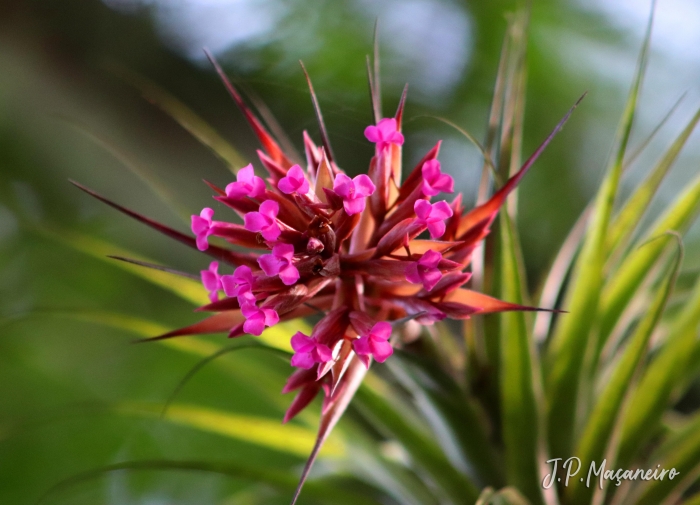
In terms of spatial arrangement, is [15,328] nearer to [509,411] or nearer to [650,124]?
[509,411]

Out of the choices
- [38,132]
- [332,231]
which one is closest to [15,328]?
[38,132]

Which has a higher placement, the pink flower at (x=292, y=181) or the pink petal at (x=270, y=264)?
the pink flower at (x=292, y=181)

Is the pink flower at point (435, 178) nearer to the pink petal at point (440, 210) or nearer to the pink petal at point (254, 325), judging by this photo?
the pink petal at point (440, 210)

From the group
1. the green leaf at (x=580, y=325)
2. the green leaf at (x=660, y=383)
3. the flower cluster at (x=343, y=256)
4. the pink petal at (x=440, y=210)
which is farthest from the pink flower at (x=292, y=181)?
the green leaf at (x=660, y=383)

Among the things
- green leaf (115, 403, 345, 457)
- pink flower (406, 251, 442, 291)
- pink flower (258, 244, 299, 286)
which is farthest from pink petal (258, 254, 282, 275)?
green leaf (115, 403, 345, 457)

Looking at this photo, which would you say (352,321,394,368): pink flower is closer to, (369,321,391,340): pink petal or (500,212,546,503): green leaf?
(369,321,391,340): pink petal

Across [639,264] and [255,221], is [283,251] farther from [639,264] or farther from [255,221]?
[639,264]
